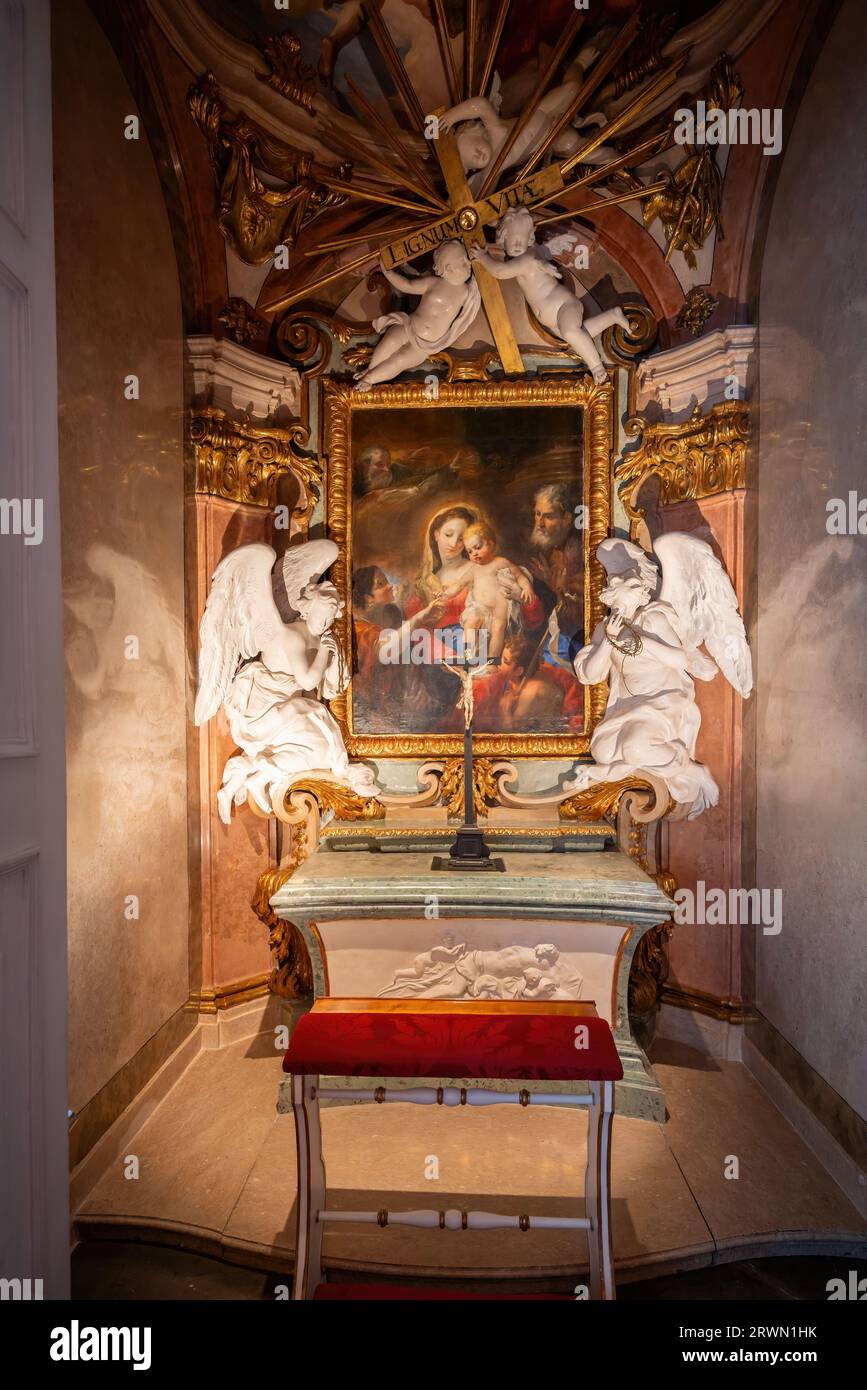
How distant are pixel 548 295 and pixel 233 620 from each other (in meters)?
2.54

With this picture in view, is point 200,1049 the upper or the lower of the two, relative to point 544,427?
lower

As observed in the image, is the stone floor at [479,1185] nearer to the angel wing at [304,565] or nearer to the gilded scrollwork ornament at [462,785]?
the gilded scrollwork ornament at [462,785]

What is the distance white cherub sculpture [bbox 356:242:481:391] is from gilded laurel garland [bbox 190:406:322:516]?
613mm

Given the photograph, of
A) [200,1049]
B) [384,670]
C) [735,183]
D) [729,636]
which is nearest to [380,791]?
[384,670]

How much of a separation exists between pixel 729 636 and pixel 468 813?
1663mm

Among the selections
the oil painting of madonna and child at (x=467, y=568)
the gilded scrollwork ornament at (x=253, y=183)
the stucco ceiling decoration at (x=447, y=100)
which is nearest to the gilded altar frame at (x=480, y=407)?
the oil painting of madonna and child at (x=467, y=568)

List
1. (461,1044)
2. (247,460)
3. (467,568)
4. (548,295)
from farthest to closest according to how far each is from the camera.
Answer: (467,568) < (247,460) < (548,295) < (461,1044)

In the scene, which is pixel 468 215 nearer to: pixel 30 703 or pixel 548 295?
pixel 548 295

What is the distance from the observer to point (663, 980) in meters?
4.19

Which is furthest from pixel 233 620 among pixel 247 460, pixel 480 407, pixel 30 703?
pixel 30 703

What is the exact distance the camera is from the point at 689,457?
4.23 meters

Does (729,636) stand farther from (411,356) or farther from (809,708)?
(411,356)

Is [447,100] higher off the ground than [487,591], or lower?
higher

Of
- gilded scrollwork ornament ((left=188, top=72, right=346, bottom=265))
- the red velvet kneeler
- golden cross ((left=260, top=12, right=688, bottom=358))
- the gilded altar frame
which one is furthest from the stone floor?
gilded scrollwork ornament ((left=188, top=72, right=346, bottom=265))
